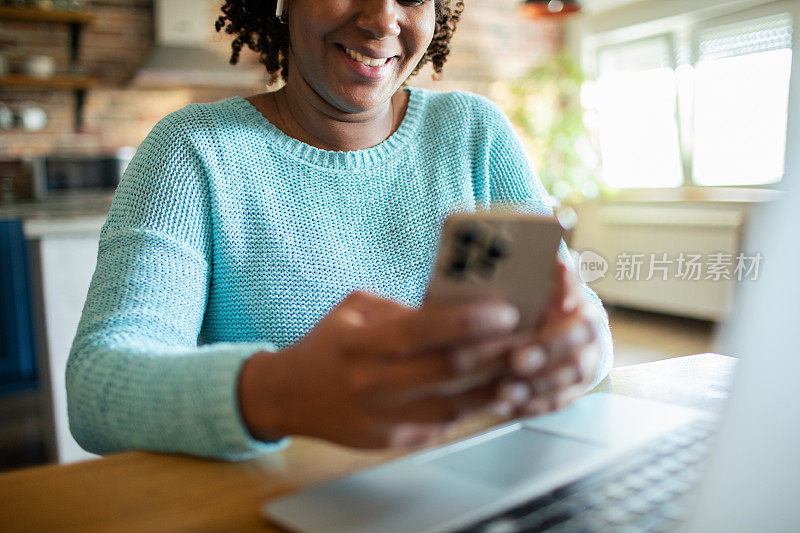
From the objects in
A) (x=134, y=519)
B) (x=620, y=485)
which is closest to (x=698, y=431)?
(x=620, y=485)

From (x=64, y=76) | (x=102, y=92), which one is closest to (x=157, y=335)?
(x=64, y=76)

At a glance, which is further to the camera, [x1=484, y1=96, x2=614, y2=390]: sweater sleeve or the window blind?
the window blind

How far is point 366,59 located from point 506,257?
0.61 metres

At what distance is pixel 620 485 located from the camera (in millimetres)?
480

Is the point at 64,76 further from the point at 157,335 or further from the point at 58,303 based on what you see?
the point at 157,335

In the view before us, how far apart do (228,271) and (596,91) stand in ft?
16.6

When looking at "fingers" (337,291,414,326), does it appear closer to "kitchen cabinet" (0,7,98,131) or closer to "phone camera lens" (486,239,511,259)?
"phone camera lens" (486,239,511,259)

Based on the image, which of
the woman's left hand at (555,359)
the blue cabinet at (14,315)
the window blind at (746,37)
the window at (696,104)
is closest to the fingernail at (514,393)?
the woman's left hand at (555,359)

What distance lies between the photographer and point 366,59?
963 mm

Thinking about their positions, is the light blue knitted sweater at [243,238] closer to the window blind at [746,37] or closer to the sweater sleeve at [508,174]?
the sweater sleeve at [508,174]

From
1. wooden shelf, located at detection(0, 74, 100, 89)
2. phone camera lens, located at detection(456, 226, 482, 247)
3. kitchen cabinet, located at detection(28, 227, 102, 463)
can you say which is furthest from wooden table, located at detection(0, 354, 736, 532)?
wooden shelf, located at detection(0, 74, 100, 89)

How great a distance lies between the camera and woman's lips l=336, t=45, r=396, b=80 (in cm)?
96

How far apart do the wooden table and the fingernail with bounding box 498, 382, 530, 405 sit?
0.18 meters

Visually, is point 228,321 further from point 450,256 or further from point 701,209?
point 701,209
